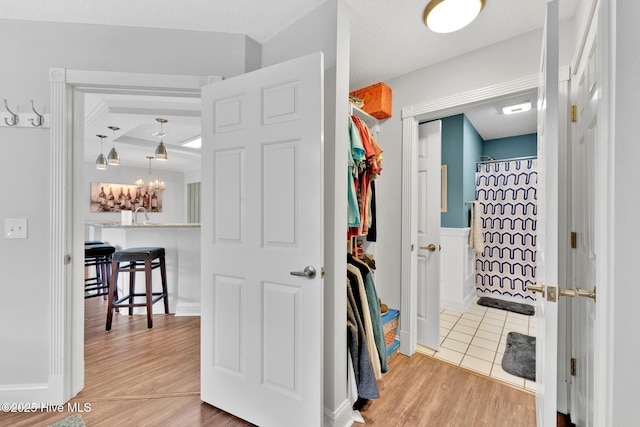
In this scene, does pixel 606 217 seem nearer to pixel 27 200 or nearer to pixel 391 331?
pixel 391 331

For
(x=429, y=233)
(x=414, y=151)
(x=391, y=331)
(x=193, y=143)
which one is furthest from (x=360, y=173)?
(x=193, y=143)

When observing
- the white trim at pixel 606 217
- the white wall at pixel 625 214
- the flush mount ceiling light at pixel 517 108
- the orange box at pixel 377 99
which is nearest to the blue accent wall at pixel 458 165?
the flush mount ceiling light at pixel 517 108

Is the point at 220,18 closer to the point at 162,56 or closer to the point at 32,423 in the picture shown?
the point at 162,56

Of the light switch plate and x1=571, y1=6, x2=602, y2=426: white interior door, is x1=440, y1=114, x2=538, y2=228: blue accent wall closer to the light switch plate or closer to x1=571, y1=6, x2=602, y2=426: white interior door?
x1=571, y1=6, x2=602, y2=426: white interior door

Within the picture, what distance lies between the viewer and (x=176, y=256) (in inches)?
134

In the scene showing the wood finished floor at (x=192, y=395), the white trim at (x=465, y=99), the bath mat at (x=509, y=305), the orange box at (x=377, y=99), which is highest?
the orange box at (x=377, y=99)

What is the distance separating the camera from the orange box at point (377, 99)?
93.5 inches

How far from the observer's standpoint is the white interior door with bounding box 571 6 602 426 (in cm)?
115

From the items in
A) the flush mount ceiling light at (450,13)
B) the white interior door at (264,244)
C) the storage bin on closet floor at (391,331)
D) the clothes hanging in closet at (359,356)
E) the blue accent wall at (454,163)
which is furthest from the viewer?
the blue accent wall at (454,163)

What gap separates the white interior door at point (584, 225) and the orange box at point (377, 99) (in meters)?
1.20

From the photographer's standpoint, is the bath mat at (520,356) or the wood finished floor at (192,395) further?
the bath mat at (520,356)

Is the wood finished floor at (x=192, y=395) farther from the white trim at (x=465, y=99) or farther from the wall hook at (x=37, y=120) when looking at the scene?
the white trim at (x=465, y=99)

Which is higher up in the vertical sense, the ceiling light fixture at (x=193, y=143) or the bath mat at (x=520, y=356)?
the ceiling light fixture at (x=193, y=143)

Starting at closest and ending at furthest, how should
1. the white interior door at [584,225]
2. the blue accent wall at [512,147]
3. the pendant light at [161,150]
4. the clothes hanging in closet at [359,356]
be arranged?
the white interior door at [584,225] < the clothes hanging in closet at [359,356] < the pendant light at [161,150] < the blue accent wall at [512,147]
